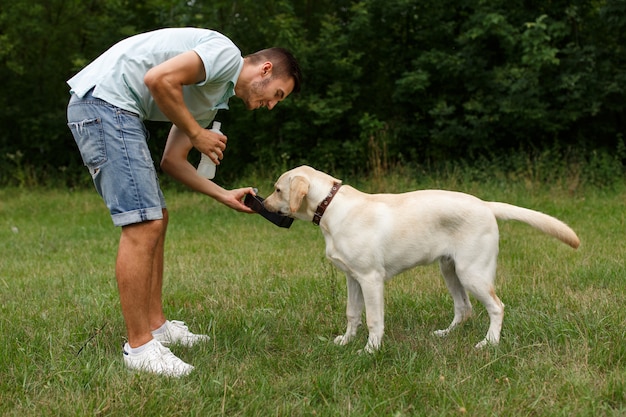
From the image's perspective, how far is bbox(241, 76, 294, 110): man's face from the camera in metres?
3.82

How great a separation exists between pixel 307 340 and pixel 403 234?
885 mm

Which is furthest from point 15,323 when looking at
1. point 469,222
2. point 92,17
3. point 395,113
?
point 92,17

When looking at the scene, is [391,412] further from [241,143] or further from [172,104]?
[241,143]

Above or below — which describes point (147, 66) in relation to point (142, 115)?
above

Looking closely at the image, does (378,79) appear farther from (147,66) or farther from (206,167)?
(147,66)

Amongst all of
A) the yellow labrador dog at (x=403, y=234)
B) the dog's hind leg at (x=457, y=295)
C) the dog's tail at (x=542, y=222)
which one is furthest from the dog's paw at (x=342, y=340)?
the dog's tail at (x=542, y=222)

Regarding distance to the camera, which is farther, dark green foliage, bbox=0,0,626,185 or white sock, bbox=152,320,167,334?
dark green foliage, bbox=0,0,626,185

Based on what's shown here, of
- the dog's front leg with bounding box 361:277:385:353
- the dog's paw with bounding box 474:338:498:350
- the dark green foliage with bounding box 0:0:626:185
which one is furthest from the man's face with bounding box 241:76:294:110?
the dark green foliage with bounding box 0:0:626:185

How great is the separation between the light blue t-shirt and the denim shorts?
7 centimetres

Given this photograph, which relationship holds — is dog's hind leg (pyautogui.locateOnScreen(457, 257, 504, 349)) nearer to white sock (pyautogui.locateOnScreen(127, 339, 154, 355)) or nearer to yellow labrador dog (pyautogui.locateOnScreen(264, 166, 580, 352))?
yellow labrador dog (pyautogui.locateOnScreen(264, 166, 580, 352))

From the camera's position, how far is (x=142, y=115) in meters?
3.76

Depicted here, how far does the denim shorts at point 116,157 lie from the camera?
349 cm

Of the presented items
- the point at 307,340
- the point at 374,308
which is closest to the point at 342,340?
the point at 307,340

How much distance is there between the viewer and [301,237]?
26.8 feet
